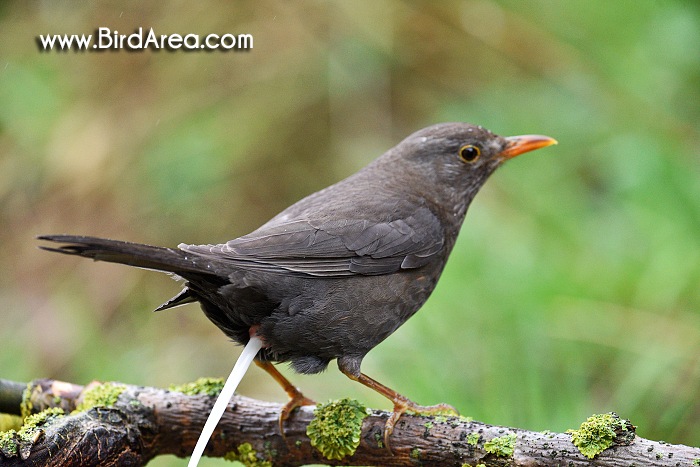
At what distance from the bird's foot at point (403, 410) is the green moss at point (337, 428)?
14cm

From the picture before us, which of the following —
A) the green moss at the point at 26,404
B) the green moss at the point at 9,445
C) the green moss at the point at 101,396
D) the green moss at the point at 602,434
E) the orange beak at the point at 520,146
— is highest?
the orange beak at the point at 520,146

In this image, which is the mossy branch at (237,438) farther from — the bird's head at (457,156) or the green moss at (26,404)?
the bird's head at (457,156)

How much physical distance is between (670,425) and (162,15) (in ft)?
19.3

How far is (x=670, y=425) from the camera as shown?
453 cm

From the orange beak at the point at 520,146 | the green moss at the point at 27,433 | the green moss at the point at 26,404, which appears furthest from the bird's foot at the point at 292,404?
the orange beak at the point at 520,146

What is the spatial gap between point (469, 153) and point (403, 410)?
178 cm

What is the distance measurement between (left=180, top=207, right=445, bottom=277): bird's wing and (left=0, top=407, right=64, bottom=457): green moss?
868mm

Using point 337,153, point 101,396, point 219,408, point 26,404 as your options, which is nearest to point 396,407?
point 219,408

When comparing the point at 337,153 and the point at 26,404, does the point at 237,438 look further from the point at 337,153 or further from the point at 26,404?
the point at 337,153

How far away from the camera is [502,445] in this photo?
3.06 m

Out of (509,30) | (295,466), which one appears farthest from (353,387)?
(509,30)

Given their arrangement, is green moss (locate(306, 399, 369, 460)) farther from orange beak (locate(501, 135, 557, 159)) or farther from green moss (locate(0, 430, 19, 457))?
orange beak (locate(501, 135, 557, 159))

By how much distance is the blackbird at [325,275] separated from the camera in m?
3.56

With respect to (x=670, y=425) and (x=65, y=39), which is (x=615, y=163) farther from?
(x=65, y=39)
